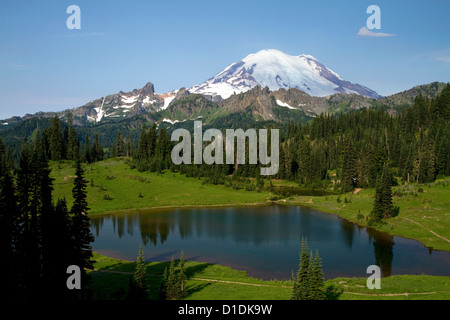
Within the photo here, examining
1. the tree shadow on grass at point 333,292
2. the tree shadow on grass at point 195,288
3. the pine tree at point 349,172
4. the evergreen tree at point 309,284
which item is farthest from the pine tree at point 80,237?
the pine tree at point 349,172

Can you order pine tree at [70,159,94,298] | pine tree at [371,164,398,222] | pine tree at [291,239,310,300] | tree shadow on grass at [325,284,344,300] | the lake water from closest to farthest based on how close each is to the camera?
pine tree at [291,239,310,300], tree shadow on grass at [325,284,344,300], pine tree at [70,159,94,298], the lake water, pine tree at [371,164,398,222]

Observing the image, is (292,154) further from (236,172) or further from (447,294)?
(447,294)

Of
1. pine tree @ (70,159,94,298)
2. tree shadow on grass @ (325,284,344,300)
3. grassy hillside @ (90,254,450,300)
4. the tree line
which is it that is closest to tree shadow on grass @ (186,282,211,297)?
grassy hillside @ (90,254,450,300)

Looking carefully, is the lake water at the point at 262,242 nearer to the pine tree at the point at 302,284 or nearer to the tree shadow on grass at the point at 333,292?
the tree shadow on grass at the point at 333,292

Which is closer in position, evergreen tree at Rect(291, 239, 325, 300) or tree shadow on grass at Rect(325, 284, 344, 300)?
evergreen tree at Rect(291, 239, 325, 300)

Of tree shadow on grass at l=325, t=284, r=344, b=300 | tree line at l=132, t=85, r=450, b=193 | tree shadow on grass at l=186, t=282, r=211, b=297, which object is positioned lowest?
tree shadow on grass at l=186, t=282, r=211, b=297

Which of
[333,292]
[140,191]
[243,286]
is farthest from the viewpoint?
[140,191]

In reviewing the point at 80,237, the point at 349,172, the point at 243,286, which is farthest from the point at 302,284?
the point at 349,172

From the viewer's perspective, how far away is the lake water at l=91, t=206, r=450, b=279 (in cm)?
5466

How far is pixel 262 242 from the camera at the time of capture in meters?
68.3

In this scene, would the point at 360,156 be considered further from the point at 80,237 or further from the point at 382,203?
the point at 80,237

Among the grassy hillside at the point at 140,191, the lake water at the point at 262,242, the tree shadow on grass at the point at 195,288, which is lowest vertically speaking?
the lake water at the point at 262,242

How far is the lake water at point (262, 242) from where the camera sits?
179ft

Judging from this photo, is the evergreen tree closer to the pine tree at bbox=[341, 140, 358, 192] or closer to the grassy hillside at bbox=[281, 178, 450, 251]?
the grassy hillside at bbox=[281, 178, 450, 251]
